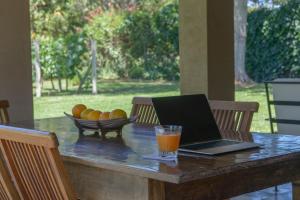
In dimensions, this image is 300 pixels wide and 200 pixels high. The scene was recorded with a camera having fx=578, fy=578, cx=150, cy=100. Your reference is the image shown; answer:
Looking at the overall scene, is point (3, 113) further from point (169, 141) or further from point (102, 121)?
point (169, 141)

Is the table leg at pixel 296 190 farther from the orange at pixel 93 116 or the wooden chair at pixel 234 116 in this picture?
the orange at pixel 93 116

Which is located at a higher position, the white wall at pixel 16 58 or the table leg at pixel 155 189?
the white wall at pixel 16 58

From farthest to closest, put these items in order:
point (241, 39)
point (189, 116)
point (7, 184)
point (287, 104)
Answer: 1. point (241, 39)
2. point (287, 104)
3. point (189, 116)
4. point (7, 184)

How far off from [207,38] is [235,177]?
265 centimetres

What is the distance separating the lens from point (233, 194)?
206 centimetres

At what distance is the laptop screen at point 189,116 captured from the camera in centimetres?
234

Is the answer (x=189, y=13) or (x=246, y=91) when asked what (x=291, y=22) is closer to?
(x=246, y=91)

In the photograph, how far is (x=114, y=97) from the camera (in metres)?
9.23

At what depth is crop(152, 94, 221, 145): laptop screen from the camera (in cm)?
234

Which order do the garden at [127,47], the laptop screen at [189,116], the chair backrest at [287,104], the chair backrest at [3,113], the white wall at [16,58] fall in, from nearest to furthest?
the laptop screen at [189,116]
the chair backrest at [3,113]
the white wall at [16,58]
the chair backrest at [287,104]
the garden at [127,47]

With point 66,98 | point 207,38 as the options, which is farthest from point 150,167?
point 66,98

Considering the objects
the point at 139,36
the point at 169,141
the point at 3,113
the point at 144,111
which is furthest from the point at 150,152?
the point at 139,36

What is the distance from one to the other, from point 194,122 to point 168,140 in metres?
0.43

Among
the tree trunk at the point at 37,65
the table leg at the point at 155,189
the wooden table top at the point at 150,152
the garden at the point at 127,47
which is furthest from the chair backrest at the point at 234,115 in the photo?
the tree trunk at the point at 37,65
